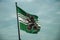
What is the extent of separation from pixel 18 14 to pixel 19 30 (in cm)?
321

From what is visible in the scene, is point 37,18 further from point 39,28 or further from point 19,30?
point 19,30

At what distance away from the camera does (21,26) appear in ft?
167

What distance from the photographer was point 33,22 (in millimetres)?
52688

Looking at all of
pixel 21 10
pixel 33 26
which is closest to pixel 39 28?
pixel 33 26

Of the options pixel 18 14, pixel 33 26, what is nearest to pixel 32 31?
pixel 33 26

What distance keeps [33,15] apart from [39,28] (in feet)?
8.67

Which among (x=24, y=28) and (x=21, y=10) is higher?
(x=21, y=10)

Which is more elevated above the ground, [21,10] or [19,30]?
[21,10]

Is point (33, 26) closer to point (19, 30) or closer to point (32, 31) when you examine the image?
point (32, 31)

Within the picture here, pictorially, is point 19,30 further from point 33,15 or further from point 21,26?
point 33,15

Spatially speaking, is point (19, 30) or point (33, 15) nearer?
point (19, 30)

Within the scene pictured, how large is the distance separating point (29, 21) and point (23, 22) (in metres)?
1.17

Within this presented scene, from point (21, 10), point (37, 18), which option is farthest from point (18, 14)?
point (37, 18)

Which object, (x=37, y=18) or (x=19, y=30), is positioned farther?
(x=37, y=18)
